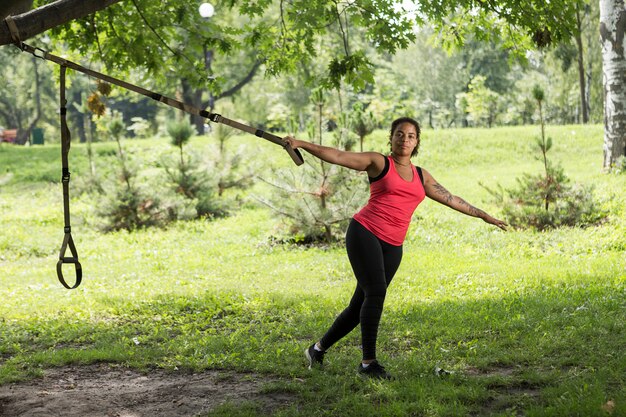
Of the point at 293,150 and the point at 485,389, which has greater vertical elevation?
the point at 293,150

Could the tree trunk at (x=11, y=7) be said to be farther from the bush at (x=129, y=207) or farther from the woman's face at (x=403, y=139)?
the bush at (x=129, y=207)

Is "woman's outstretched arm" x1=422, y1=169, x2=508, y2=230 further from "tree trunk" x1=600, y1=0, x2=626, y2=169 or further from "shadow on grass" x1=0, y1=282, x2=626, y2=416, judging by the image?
"tree trunk" x1=600, y1=0, x2=626, y2=169

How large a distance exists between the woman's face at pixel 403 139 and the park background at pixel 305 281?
1.62 metres

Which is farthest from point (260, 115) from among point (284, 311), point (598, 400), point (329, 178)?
point (598, 400)

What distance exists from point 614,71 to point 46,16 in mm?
12775

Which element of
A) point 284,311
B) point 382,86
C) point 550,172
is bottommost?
point 284,311

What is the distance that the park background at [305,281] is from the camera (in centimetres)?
551

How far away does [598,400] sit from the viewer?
4668 millimetres

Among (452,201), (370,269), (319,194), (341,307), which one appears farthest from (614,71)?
(370,269)

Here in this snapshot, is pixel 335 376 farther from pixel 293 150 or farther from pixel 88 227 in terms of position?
pixel 88 227

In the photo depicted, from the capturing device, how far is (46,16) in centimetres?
532

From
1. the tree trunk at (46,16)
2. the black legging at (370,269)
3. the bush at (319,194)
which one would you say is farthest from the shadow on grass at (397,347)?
the bush at (319,194)

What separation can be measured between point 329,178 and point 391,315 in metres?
4.96

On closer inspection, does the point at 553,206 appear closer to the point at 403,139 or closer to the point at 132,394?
the point at 403,139
